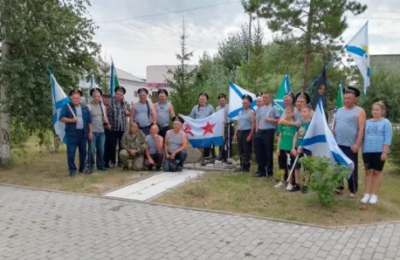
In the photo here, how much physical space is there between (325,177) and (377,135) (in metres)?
1.05

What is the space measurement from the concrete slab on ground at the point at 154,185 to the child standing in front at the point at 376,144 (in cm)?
345

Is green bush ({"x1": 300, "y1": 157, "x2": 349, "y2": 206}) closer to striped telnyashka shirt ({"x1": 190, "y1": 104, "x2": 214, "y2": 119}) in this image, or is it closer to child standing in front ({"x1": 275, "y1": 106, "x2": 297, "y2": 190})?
child standing in front ({"x1": 275, "y1": 106, "x2": 297, "y2": 190})

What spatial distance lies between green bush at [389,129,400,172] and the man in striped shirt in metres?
3.04

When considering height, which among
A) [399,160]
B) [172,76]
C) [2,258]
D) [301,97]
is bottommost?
[2,258]

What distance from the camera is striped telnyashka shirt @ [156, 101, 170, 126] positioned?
30.6 ft

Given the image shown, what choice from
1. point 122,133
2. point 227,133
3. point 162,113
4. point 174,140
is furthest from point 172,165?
point 227,133

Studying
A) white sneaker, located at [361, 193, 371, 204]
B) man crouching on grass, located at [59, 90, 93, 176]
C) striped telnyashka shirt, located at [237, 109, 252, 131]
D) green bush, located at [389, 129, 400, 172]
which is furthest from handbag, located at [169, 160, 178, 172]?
green bush, located at [389, 129, 400, 172]

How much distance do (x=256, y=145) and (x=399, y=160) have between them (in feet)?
11.8

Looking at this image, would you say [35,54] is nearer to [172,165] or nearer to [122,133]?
[122,133]

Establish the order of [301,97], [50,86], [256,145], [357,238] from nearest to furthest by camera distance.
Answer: [357,238] → [301,97] → [256,145] → [50,86]

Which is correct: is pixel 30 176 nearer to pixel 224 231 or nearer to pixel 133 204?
pixel 133 204

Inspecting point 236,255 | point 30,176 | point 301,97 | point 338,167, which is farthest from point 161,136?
point 236,255

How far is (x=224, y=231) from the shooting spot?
4.97 m

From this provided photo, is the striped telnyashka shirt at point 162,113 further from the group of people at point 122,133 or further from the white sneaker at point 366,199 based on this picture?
the white sneaker at point 366,199
